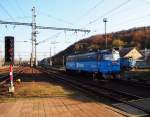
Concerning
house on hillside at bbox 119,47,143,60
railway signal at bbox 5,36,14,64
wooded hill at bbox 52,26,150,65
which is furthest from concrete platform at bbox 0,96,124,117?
wooded hill at bbox 52,26,150,65

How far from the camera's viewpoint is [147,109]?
13.7m

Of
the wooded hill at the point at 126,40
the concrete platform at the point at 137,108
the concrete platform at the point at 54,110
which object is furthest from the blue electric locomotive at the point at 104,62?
the wooded hill at the point at 126,40

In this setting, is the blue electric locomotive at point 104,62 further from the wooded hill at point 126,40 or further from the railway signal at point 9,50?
the wooded hill at point 126,40

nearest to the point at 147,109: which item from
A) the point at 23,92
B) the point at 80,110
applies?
the point at 80,110

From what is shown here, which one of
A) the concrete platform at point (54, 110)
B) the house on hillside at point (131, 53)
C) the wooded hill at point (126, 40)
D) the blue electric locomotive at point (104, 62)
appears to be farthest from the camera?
the wooded hill at point (126, 40)

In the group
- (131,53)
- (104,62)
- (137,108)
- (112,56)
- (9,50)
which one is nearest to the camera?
(137,108)

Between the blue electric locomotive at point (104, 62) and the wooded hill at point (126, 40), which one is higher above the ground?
the wooded hill at point (126, 40)

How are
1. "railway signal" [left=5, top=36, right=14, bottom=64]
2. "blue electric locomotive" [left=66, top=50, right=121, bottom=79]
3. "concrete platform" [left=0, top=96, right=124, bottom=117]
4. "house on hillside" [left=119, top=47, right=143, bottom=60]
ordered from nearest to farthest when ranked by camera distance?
"concrete platform" [left=0, top=96, right=124, bottom=117]
"railway signal" [left=5, top=36, right=14, bottom=64]
"blue electric locomotive" [left=66, top=50, right=121, bottom=79]
"house on hillside" [left=119, top=47, right=143, bottom=60]

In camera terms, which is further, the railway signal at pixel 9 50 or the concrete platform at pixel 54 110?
the railway signal at pixel 9 50

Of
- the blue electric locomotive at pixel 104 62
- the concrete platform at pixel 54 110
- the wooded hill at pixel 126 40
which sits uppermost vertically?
the wooded hill at pixel 126 40

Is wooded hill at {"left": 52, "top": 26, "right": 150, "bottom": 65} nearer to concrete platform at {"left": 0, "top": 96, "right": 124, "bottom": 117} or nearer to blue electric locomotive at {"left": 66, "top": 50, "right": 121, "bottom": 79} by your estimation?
blue electric locomotive at {"left": 66, "top": 50, "right": 121, "bottom": 79}

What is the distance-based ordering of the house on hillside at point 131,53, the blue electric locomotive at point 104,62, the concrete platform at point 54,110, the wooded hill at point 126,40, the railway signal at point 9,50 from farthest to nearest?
the wooded hill at point 126,40, the house on hillside at point 131,53, the blue electric locomotive at point 104,62, the railway signal at point 9,50, the concrete platform at point 54,110

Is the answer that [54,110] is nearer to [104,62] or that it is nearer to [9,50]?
[9,50]

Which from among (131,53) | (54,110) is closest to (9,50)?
(54,110)
